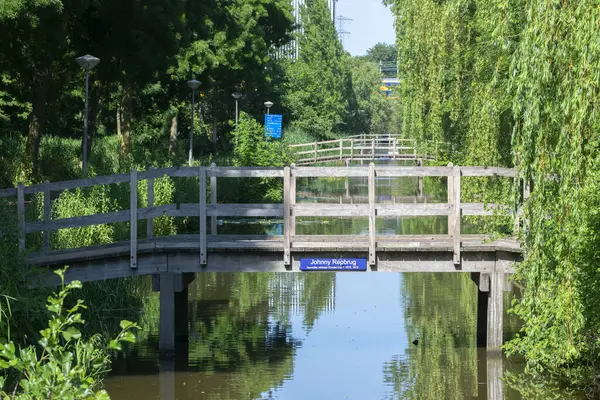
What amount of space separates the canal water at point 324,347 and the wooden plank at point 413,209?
2125mm

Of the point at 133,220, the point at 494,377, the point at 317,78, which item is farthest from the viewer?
the point at 317,78

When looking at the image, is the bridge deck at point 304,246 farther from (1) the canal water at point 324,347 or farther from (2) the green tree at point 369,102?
(2) the green tree at point 369,102

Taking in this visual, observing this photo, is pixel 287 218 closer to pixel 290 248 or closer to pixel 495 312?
pixel 290 248

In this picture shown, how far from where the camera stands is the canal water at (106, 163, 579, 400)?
14.4 metres

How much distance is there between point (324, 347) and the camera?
16828mm

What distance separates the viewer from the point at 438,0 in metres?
33.6

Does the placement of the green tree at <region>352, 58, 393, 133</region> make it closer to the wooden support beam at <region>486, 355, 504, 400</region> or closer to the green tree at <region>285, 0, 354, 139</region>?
the green tree at <region>285, 0, 354, 139</region>

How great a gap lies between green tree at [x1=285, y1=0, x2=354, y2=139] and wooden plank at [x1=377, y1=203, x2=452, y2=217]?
5471 centimetres

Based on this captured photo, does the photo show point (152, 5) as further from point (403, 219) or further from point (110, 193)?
point (403, 219)

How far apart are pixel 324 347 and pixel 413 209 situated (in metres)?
2.61

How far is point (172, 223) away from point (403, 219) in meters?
14.3

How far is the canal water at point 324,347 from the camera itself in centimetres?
1441

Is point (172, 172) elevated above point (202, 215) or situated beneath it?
elevated above

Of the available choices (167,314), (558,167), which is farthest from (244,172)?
(558,167)
